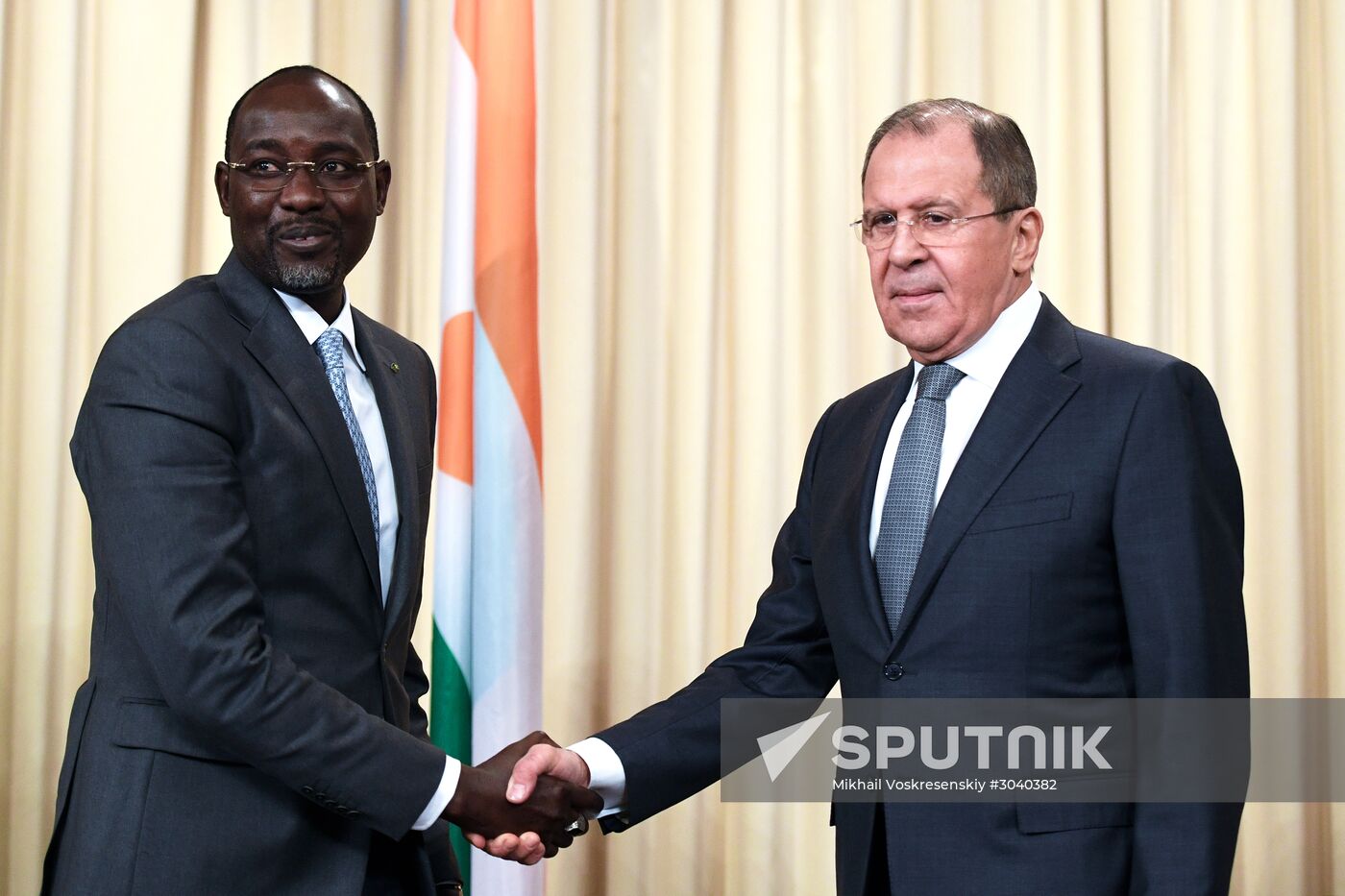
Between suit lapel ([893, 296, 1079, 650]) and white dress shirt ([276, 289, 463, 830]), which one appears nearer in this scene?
suit lapel ([893, 296, 1079, 650])

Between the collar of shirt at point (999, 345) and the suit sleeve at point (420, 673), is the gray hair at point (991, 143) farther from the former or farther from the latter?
the suit sleeve at point (420, 673)

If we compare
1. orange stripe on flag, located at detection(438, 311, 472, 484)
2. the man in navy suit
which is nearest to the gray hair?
the man in navy suit

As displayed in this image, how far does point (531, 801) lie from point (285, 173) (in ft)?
3.88

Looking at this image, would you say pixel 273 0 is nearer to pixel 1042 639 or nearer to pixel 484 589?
pixel 484 589

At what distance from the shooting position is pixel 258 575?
208cm

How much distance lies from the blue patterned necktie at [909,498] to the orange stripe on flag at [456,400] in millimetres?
1424

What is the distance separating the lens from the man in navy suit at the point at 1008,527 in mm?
1964

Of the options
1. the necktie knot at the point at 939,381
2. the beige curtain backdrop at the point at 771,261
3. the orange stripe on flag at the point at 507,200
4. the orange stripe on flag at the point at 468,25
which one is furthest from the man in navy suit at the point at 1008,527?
the beige curtain backdrop at the point at 771,261

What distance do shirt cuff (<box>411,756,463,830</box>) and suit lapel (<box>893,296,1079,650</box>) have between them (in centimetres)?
74

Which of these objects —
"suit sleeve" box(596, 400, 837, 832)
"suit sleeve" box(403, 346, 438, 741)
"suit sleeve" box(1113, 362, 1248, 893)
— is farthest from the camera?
"suit sleeve" box(596, 400, 837, 832)

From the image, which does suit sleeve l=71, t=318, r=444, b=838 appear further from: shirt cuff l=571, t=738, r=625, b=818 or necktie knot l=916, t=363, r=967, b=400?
necktie knot l=916, t=363, r=967, b=400

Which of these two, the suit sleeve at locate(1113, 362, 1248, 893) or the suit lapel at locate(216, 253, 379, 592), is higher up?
the suit lapel at locate(216, 253, 379, 592)

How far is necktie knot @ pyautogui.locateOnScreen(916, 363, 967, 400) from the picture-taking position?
2.25 metres

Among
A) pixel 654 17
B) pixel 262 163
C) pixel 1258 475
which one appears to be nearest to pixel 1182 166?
pixel 1258 475
